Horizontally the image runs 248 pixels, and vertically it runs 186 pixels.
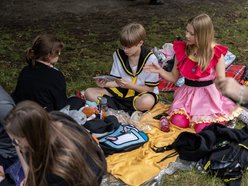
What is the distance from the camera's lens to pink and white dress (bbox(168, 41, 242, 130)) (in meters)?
4.18

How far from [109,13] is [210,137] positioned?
553 centimetres

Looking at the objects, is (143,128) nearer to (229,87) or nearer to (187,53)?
(187,53)

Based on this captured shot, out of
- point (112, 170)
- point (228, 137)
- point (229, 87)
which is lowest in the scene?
point (112, 170)

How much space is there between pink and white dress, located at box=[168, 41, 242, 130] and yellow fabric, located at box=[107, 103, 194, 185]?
0.26 meters

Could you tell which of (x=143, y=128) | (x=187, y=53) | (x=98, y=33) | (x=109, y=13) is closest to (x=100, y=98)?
(x=143, y=128)

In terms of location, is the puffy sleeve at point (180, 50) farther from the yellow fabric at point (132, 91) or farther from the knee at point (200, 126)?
the knee at point (200, 126)

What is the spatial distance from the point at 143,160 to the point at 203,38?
143 centimetres

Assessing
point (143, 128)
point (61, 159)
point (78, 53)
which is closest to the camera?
point (61, 159)

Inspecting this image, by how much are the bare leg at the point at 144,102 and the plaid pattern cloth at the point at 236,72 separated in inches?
51.3

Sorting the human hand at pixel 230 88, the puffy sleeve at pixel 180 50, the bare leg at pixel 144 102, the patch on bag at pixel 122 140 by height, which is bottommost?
the patch on bag at pixel 122 140

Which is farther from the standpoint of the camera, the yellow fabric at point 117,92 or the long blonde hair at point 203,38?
the yellow fabric at point 117,92

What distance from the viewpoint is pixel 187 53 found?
4.30 meters

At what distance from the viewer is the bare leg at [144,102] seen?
4.44m

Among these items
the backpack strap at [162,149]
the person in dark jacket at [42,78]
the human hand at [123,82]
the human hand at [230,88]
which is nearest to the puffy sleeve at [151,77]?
the human hand at [123,82]
